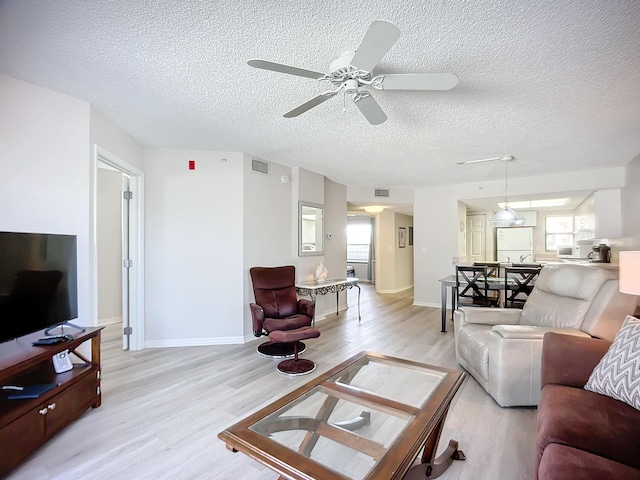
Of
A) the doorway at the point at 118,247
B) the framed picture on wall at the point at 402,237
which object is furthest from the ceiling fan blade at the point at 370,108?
the framed picture on wall at the point at 402,237

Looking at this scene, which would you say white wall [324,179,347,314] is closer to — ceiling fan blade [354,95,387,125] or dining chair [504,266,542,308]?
dining chair [504,266,542,308]

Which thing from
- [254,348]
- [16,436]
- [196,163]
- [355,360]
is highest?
[196,163]

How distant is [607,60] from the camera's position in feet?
6.47

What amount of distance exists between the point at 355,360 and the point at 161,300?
2711mm

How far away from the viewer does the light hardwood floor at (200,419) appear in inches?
69.1

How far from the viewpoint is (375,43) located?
1.47 m

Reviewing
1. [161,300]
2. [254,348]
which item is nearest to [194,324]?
[161,300]

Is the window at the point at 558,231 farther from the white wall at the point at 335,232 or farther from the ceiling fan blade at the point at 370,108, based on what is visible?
the ceiling fan blade at the point at 370,108

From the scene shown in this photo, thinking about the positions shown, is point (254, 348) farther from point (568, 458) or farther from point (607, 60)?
point (607, 60)

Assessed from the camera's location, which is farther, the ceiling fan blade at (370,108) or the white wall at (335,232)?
the white wall at (335,232)

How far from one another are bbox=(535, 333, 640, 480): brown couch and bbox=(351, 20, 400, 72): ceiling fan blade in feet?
5.97

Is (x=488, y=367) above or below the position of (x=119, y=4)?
below

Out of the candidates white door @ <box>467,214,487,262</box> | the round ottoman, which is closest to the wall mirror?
the round ottoman

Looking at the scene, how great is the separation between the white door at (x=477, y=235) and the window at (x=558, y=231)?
54.5 inches
